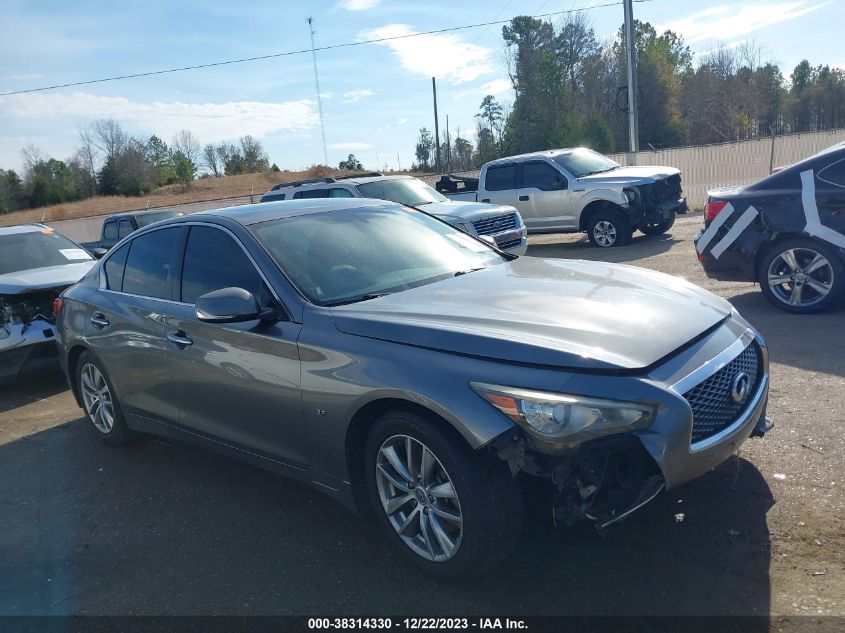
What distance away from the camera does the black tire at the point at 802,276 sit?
6.82 metres

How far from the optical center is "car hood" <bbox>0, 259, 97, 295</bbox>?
7.26 m

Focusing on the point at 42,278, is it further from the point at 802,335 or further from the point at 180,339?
the point at 802,335

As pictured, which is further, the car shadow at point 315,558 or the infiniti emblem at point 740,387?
the infiniti emblem at point 740,387

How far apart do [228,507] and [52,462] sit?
6.31 ft

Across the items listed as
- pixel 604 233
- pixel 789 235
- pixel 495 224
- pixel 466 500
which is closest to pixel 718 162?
pixel 604 233

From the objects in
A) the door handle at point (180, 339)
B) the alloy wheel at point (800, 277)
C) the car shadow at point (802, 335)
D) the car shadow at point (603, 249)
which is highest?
the door handle at point (180, 339)

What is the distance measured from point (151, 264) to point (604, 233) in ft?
34.0

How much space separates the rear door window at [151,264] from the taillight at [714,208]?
5.40m

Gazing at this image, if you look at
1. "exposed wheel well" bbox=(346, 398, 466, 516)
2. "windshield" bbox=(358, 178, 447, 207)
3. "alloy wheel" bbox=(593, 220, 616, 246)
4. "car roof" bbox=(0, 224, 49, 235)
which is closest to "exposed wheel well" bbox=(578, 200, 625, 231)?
"alloy wheel" bbox=(593, 220, 616, 246)

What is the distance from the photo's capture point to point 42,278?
762cm

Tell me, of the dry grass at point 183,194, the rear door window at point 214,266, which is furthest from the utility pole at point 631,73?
the dry grass at point 183,194

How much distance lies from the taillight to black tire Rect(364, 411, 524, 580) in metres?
5.45

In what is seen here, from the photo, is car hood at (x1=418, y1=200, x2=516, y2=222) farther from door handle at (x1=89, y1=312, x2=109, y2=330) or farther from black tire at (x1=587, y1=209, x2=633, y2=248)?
door handle at (x1=89, y1=312, x2=109, y2=330)

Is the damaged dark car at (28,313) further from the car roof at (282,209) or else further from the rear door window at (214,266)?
the rear door window at (214,266)
